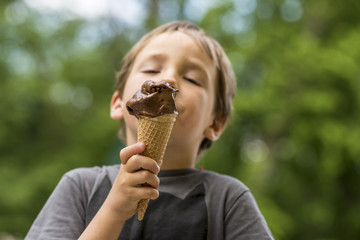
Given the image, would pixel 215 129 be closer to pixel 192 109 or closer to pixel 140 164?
pixel 192 109

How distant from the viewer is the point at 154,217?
1348 mm

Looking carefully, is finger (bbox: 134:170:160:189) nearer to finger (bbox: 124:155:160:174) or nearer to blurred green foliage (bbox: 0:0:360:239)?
finger (bbox: 124:155:160:174)

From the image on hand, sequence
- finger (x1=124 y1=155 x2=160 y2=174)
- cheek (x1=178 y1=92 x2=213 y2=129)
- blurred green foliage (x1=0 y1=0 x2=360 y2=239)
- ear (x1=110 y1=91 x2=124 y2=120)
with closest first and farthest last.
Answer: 1. finger (x1=124 y1=155 x2=160 y2=174)
2. cheek (x1=178 y1=92 x2=213 y2=129)
3. ear (x1=110 y1=91 x2=124 y2=120)
4. blurred green foliage (x1=0 y1=0 x2=360 y2=239)

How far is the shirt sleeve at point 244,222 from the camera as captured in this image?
4.27ft

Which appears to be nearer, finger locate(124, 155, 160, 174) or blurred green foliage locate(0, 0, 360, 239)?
finger locate(124, 155, 160, 174)

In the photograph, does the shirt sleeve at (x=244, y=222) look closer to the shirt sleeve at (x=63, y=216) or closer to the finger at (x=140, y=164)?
the finger at (x=140, y=164)

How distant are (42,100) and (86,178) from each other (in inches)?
216

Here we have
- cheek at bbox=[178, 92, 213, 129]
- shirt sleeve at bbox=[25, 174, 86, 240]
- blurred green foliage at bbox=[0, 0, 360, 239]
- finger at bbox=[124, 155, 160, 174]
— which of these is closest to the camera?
finger at bbox=[124, 155, 160, 174]

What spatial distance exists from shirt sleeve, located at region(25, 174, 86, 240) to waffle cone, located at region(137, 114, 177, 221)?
317 mm

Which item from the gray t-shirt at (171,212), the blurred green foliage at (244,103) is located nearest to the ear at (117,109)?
the gray t-shirt at (171,212)

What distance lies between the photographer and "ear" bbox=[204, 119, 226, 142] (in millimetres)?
1665

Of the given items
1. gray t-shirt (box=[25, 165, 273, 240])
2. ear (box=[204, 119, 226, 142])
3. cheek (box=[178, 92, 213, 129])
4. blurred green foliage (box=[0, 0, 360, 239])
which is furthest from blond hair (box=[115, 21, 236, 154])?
blurred green foliage (box=[0, 0, 360, 239])

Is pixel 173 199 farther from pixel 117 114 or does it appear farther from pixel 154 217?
pixel 117 114

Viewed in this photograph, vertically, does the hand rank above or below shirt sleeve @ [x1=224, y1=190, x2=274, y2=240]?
above
